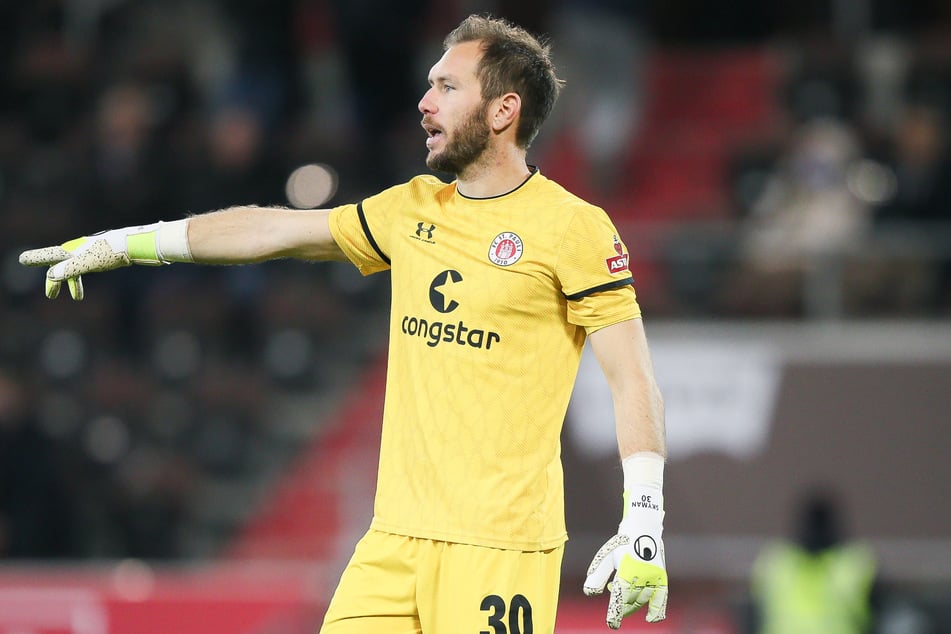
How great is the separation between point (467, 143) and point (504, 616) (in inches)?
54.0

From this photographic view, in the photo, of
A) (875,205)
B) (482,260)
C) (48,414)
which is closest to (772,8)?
(875,205)

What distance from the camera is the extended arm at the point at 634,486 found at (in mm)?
4395

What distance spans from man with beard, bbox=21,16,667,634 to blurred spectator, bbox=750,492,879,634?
4908 millimetres

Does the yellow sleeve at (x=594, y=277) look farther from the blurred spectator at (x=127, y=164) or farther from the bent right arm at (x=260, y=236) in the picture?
the blurred spectator at (x=127, y=164)

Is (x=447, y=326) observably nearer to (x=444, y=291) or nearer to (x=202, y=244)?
(x=444, y=291)

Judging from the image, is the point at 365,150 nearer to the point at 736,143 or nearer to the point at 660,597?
the point at 736,143

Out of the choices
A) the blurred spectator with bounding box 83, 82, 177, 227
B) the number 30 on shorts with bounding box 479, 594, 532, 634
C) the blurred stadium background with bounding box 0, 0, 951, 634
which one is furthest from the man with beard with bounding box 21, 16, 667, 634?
the blurred spectator with bounding box 83, 82, 177, 227

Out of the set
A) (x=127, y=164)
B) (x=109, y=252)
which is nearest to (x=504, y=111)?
(x=109, y=252)

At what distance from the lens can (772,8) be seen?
1518cm

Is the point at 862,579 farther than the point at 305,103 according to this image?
No

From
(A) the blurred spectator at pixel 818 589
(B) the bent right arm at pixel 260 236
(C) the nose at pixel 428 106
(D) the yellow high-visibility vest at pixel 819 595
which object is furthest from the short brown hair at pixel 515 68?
(D) the yellow high-visibility vest at pixel 819 595

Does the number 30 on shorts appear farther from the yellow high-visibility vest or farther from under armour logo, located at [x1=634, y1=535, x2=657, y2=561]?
the yellow high-visibility vest

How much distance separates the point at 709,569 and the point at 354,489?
236 cm

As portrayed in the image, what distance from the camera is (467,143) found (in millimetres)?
4828
